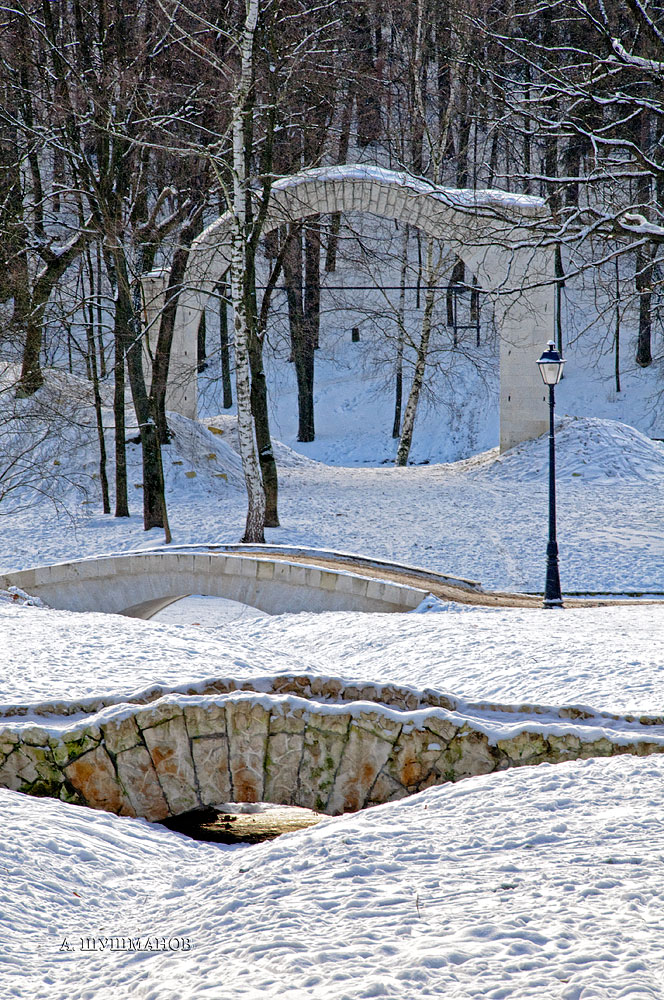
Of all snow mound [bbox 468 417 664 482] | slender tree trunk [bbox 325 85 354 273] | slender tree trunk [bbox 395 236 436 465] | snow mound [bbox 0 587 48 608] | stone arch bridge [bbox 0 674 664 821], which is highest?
slender tree trunk [bbox 325 85 354 273]

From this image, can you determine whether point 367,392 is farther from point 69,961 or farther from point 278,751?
point 69,961

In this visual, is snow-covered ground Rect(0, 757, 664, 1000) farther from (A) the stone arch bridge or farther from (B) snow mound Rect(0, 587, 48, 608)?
(B) snow mound Rect(0, 587, 48, 608)

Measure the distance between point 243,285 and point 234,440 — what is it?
780 cm

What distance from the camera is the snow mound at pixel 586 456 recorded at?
18188 millimetres

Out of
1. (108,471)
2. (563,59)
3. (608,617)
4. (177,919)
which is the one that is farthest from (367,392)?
(177,919)

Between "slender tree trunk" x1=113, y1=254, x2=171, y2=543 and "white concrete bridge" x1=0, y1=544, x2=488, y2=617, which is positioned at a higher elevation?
"slender tree trunk" x1=113, y1=254, x2=171, y2=543

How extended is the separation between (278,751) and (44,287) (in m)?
14.6

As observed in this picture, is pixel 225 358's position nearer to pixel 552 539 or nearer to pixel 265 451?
pixel 265 451

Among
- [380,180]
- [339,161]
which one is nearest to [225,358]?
[339,161]

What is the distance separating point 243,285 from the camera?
42.8ft

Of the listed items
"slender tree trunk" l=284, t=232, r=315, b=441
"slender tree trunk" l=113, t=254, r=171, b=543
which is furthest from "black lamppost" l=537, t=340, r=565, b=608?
"slender tree trunk" l=284, t=232, r=315, b=441

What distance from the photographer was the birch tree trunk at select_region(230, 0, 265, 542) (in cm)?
1222

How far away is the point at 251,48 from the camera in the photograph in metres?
12.2

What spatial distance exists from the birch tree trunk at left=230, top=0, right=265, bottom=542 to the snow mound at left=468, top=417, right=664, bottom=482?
6.82 metres
